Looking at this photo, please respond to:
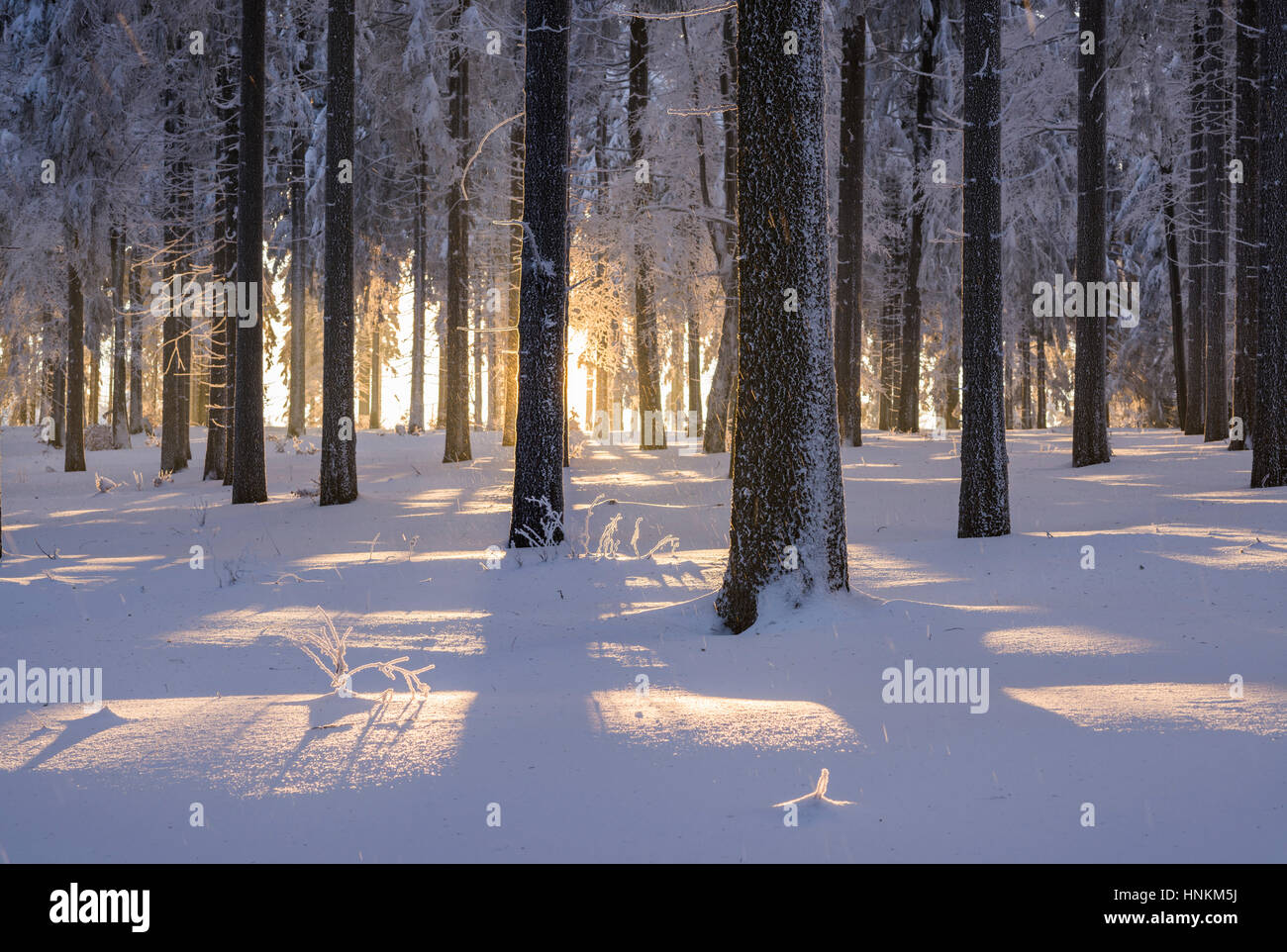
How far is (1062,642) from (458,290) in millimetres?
16943

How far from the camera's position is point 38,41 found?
1048 inches

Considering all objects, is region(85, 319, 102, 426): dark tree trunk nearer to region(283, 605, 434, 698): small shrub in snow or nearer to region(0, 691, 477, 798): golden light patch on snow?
region(283, 605, 434, 698): small shrub in snow

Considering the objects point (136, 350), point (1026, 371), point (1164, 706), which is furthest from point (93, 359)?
point (1026, 371)

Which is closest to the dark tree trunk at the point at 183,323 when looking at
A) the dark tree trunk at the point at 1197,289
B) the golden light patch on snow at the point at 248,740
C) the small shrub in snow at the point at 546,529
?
the small shrub in snow at the point at 546,529

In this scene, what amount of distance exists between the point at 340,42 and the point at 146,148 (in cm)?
767

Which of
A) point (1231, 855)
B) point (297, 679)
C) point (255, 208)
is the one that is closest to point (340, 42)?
point (255, 208)

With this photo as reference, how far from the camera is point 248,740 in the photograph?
4734 millimetres

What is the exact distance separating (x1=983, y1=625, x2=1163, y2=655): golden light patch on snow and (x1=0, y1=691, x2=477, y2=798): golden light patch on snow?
336 cm

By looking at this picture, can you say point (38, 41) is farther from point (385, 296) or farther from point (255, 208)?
point (255, 208)

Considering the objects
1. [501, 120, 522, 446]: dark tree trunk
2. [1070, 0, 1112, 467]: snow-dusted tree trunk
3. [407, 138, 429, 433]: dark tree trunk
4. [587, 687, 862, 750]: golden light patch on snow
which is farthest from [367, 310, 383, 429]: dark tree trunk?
[587, 687, 862, 750]: golden light patch on snow

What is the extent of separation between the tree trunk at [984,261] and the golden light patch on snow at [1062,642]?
3.70 m

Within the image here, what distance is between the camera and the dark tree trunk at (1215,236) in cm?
1916

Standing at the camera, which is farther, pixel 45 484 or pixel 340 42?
pixel 45 484

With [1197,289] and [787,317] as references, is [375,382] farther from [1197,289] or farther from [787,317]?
[787,317]
